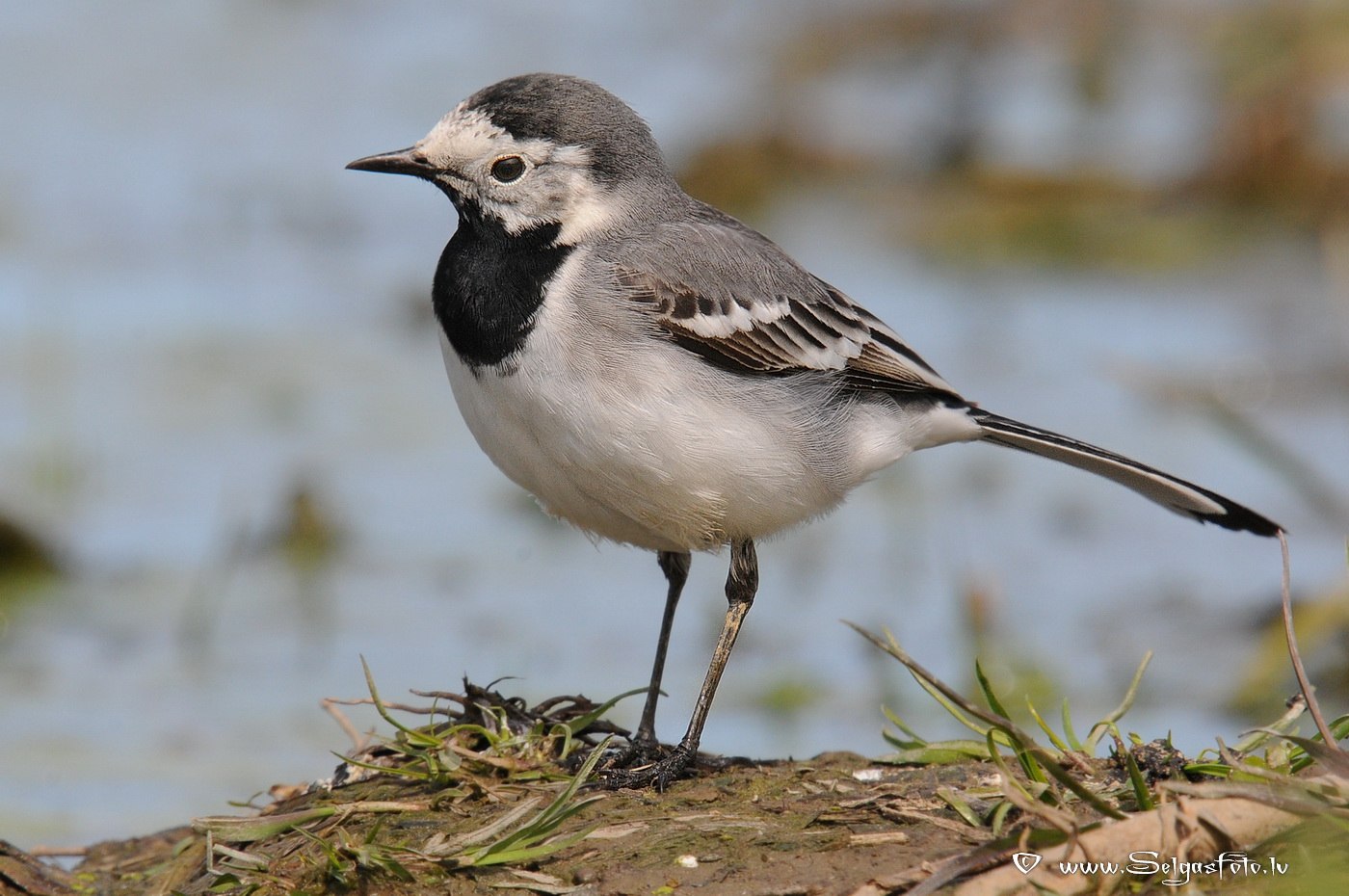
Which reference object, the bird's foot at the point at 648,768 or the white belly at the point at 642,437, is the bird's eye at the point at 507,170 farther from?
the bird's foot at the point at 648,768

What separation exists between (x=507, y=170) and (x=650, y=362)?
95 cm

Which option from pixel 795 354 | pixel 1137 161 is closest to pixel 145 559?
pixel 795 354

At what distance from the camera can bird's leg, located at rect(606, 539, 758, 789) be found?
5.71 meters

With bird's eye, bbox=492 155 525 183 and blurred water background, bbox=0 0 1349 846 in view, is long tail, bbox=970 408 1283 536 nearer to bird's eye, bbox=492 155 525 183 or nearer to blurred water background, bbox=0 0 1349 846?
blurred water background, bbox=0 0 1349 846

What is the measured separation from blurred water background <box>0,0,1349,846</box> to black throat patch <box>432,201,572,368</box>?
2475 millimetres

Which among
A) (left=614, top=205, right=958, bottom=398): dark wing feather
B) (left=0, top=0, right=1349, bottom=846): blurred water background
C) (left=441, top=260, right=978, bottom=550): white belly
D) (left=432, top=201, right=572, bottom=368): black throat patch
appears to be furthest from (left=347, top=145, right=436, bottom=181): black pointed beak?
(left=0, top=0, right=1349, bottom=846): blurred water background

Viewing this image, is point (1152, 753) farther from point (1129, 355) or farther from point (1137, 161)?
point (1137, 161)

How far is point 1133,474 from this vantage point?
6.74 metres

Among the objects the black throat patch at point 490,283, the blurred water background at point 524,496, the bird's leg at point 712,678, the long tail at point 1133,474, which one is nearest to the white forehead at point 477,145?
the black throat patch at point 490,283

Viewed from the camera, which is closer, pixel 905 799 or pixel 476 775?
pixel 905 799

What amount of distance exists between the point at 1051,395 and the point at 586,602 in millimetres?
3677

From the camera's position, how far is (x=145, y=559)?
9.89m

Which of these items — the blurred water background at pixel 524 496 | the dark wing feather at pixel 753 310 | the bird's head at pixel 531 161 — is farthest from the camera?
the blurred water background at pixel 524 496

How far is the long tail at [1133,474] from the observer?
21.6 ft
